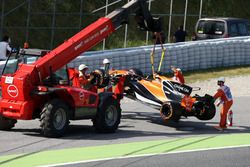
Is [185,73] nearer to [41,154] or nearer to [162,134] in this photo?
[162,134]

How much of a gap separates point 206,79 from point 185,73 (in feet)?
3.78

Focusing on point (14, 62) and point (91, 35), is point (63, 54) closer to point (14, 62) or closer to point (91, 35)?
point (91, 35)

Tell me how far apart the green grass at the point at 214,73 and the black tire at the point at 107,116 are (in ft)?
31.4

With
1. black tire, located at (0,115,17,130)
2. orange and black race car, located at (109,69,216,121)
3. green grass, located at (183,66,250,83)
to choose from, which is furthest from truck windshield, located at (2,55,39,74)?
green grass, located at (183,66,250,83)

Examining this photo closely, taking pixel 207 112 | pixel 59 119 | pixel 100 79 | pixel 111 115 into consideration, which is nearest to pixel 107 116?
pixel 111 115

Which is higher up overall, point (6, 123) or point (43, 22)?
point (43, 22)

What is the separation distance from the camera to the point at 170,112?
54.9 feet

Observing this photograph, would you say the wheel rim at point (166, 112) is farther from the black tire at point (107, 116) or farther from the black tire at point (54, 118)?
the black tire at point (54, 118)

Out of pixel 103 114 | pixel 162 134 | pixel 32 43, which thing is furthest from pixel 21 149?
pixel 32 43

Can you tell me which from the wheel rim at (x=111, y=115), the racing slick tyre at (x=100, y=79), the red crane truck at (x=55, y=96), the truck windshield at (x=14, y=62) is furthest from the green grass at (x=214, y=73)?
the truck windshield at (x=14, y=62)

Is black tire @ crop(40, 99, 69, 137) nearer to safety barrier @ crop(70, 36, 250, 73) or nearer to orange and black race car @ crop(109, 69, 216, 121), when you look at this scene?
orange and black race car @ crop(109, 69, 216, 121)

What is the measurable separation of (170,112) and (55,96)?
10.4 ft

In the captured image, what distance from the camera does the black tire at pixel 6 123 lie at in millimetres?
15688

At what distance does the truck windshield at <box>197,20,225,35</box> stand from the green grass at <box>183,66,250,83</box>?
2.63 meters
